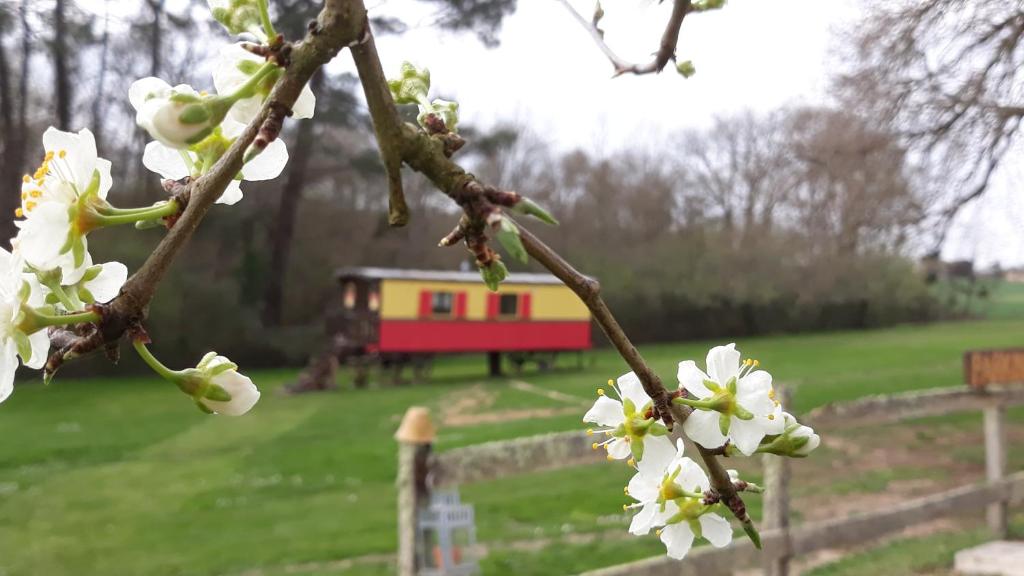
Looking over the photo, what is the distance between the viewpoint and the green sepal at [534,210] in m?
0.38

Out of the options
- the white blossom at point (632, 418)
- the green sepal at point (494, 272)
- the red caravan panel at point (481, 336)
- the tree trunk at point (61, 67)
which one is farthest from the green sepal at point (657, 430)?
the red caravan panel at point (481, 336)

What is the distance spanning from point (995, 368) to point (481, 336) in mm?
9757

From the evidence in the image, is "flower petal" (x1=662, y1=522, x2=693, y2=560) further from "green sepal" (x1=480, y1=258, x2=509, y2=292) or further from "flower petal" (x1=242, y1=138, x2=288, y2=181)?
"flower petal" (x1=242, y1=138, x2=288, y2=181)

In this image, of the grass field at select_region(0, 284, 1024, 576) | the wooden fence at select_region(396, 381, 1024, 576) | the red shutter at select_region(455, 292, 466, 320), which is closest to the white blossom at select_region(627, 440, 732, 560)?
the wooden fence at select_region(396, 381, 1024, 576)

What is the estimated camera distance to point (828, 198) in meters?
10.3

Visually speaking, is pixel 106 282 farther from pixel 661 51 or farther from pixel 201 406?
pixel 661 51

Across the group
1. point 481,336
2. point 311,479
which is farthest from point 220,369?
point 481,336

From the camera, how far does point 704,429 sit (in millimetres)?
500

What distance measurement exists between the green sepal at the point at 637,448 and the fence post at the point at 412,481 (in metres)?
2.50

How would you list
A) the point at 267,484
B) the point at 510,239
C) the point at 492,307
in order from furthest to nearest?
the point at 492,307, the point at 267,484, the point at 510,239

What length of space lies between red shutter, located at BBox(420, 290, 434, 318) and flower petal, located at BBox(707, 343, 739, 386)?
1338 centimetres

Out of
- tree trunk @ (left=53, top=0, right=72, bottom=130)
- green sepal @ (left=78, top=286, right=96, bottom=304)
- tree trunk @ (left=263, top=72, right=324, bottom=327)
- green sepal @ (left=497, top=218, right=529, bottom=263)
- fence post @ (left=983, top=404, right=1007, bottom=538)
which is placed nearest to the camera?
green sepal @ (left=497, top=218, right=529, bottom=263)

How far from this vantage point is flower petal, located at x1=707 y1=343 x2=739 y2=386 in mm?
551

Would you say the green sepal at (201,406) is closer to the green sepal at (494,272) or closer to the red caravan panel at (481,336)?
the green sepal at (494,272)
